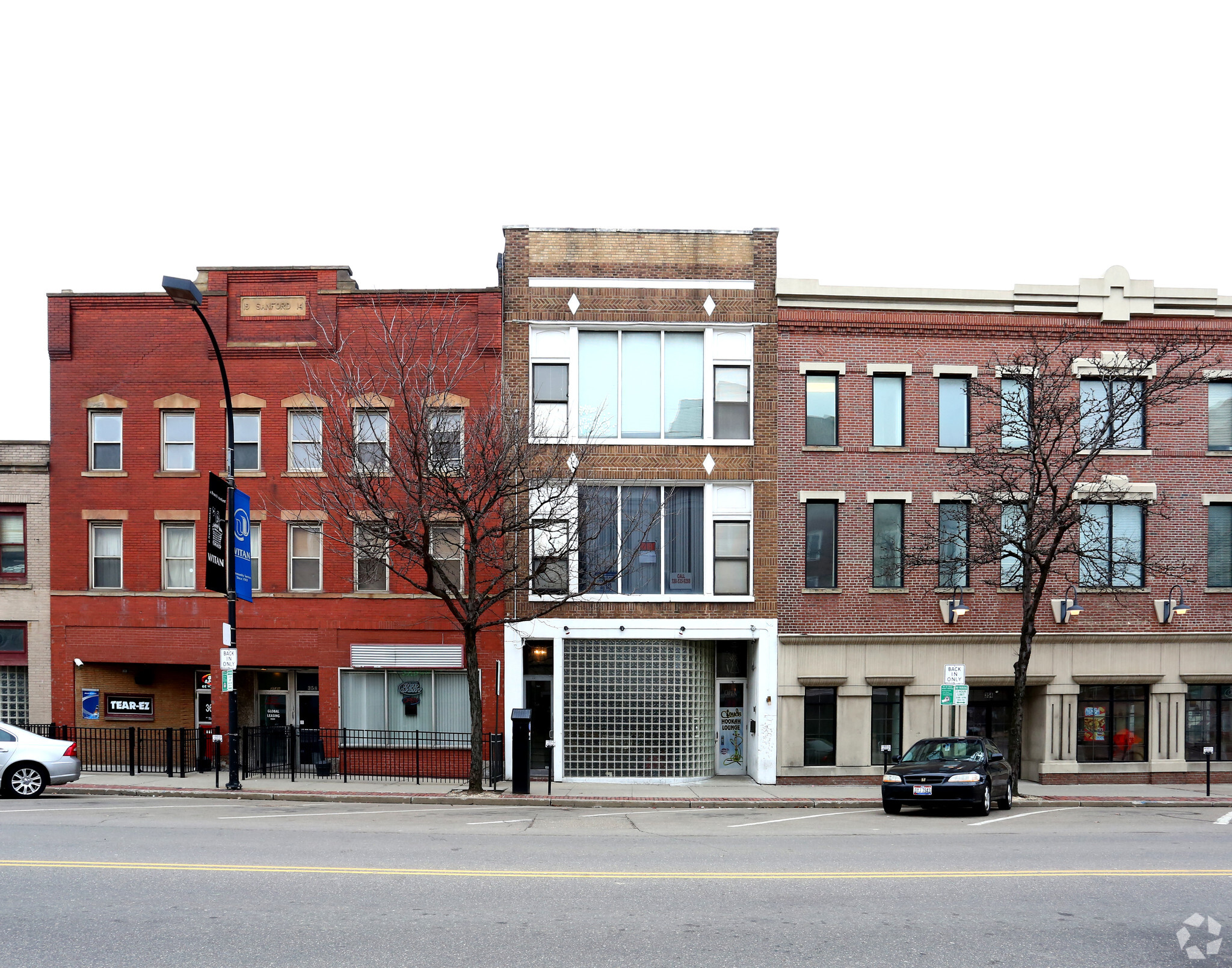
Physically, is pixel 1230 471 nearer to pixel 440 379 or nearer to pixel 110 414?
pixel 440 379

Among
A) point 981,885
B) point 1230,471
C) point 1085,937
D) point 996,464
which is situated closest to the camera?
point 1085,937

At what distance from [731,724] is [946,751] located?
668 centimetres

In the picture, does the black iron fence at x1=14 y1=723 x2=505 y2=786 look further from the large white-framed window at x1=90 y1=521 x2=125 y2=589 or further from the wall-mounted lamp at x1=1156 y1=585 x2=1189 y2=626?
the wall-mounted lamp at x1=1156 y1=585 x2=1189 y2=626

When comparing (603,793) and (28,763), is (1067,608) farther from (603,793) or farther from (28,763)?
(28,763)

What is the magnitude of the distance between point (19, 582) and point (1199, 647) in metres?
28.0

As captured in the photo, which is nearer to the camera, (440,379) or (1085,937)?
(1085,937)

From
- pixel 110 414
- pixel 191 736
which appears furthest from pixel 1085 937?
pixel 110 414

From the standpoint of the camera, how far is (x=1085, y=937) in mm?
9188

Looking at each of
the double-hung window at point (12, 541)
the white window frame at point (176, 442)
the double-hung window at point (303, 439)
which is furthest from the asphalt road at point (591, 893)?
the double-hung window at point (12, 541)

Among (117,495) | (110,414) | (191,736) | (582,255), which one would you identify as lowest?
(191,736)

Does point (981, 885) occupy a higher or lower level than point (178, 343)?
lower

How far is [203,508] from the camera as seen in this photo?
2459 cm

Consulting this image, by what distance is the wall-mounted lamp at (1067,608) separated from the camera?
24.1m

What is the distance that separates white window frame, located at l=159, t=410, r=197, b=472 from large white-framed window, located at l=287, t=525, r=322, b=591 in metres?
2.89
